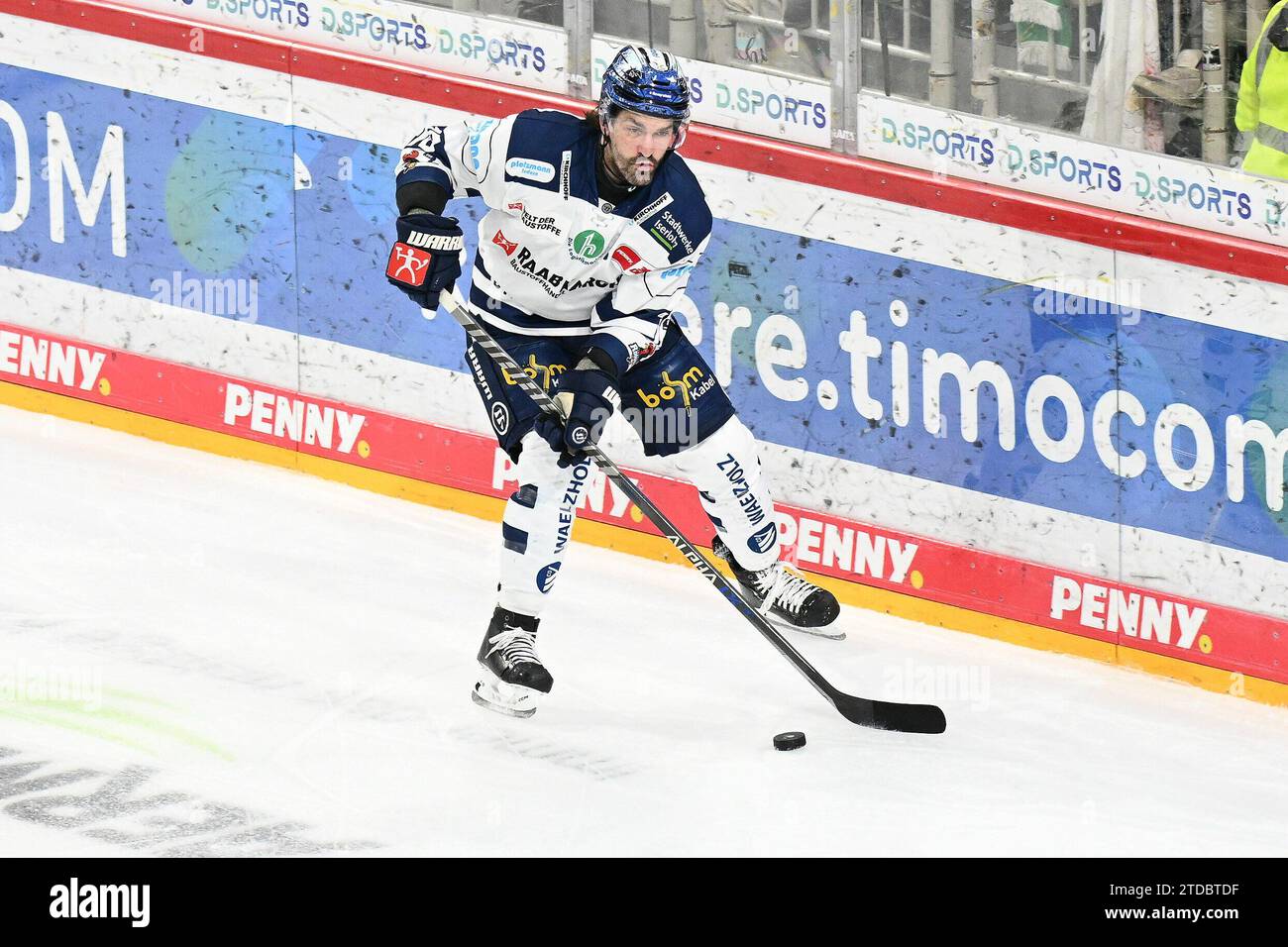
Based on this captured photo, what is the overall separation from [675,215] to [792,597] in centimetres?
135

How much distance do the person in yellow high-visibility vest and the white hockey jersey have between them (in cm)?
154

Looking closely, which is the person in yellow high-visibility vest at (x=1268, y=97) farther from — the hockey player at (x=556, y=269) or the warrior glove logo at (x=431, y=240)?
the warrior glove logo at (x=431, y=240)

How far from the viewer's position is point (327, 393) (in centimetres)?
709

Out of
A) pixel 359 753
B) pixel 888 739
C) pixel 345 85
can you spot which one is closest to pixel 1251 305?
pixel 888 739

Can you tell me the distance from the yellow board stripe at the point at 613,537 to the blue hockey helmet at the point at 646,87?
6.18ft

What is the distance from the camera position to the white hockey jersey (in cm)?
518

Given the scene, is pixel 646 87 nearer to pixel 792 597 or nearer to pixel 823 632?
pixel 792 597

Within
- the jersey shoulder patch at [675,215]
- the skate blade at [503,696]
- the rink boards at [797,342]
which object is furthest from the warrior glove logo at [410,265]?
the rink boards at [797,342]

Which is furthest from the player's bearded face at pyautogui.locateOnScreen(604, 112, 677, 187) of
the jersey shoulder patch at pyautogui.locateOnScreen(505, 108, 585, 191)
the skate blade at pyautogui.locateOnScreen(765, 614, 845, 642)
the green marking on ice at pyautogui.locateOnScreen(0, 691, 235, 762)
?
the green marking on ice at pyautogui.locateOnScreen(0, 691, 235, 762)

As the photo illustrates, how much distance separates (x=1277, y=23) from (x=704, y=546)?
2.33m

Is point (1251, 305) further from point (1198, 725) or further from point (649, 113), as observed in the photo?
point (649, 113)

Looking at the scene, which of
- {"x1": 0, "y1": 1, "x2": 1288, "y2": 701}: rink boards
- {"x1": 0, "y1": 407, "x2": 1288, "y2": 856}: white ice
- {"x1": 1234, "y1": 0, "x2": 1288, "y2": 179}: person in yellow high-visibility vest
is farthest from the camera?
{"x1": 0, "y1": 1, "x2": 1288, "y2": 701}: rink boards
